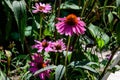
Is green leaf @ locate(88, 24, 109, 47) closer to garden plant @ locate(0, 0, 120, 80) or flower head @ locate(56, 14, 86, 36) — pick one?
garden plant @ locate(0, 0, 120, 80)

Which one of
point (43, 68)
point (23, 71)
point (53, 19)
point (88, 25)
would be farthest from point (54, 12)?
point (43, 68)

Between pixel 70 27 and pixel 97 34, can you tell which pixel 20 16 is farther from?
pixel 97 34

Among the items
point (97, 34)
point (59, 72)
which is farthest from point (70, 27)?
point (97, 34)

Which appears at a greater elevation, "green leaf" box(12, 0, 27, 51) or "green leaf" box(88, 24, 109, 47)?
"green leaf" box(12, 0, 27, 51)

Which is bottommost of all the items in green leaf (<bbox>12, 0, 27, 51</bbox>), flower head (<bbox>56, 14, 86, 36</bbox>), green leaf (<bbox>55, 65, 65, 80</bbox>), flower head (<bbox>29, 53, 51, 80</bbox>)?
flower head (<bbox>29, 53, 51, 80</bbox>)

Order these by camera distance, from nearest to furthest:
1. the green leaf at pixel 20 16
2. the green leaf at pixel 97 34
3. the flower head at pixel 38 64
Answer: the green leaf at pixel 20 16, the flower head at pixel 38 64, the green leaf at pixel 97 34

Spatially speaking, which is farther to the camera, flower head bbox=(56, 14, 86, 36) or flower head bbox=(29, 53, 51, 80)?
flower head bbox=(29, 53, 51, 80)

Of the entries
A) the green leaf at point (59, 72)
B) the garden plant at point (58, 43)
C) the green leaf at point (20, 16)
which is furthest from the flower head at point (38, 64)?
the green leaf at point (20, 16)

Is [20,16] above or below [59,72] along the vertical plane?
above

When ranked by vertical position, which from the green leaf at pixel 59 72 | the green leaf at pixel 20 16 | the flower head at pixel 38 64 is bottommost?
the flower head at pixel 38 64

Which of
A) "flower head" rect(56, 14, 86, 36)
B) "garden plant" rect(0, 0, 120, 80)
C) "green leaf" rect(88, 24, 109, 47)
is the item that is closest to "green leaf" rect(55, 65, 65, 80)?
"garden plant" rect(0, 0, 120, 80)

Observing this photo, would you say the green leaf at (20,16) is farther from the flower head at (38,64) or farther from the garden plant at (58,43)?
the flower head at (38,64)

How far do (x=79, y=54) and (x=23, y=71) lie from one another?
28cm

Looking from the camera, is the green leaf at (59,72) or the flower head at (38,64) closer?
the green leaf at (59,72)
